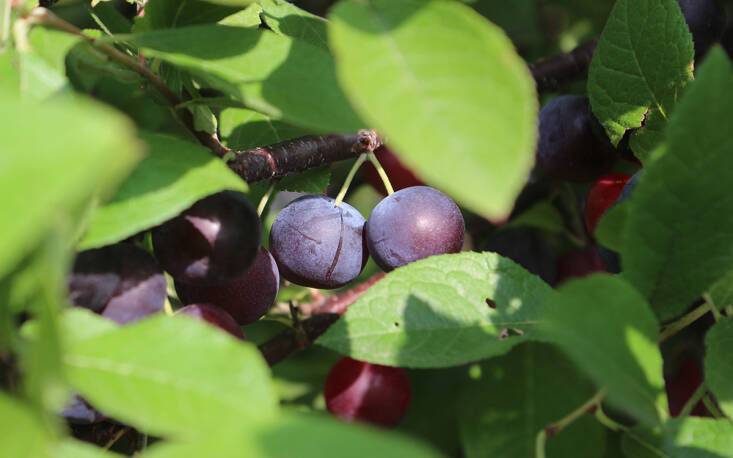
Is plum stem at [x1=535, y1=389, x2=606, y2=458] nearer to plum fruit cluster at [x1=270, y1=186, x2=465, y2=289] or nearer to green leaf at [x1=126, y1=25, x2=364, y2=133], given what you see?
plum fruit cluster at [x1=270, y1=186, x2=465, y2=289]

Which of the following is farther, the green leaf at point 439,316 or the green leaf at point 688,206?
the green leaf at point 439,316

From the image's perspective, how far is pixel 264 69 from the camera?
559mm

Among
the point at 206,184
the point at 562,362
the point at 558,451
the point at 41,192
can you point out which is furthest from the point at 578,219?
the point at 41,192

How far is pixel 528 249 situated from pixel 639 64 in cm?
55

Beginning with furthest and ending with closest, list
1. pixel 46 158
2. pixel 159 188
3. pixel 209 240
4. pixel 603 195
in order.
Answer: pixel 603 195 → pixel 209 240 → pixel 159 188 → pixel 46 158

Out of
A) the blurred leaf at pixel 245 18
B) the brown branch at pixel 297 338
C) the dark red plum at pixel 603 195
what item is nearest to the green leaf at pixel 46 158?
the blurred leaf at pixel 245 18

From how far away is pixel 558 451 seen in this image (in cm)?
72

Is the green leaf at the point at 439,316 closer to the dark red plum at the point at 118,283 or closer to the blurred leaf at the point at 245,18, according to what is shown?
the dark red plum at the point at 118,283

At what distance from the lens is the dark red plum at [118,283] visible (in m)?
0.57

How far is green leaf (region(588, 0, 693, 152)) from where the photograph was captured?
28.9 inches

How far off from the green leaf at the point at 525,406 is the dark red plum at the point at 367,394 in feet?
0.62

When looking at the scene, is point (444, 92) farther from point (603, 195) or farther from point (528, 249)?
point (528, 249)

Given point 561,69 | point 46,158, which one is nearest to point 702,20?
point 561,69

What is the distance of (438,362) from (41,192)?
16.9 inches
